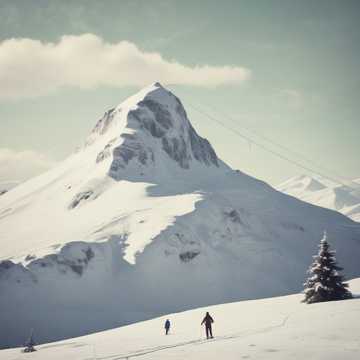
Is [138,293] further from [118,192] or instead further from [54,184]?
[54,184]

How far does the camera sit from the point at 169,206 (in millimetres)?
95000

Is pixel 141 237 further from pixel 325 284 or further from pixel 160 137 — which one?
pixel 160 137

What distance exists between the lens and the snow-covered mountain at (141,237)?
68812 mm

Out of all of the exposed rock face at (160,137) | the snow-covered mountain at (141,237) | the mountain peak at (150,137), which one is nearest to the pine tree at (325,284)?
the snow-covered mountain at (141,237)

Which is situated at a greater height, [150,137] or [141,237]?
[150,137]

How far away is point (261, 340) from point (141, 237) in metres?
66.5

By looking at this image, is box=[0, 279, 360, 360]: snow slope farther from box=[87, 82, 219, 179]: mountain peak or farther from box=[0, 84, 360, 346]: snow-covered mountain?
box=[87, 82, 219, 179]: mountain peak

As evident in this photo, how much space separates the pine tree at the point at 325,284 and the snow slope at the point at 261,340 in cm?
169

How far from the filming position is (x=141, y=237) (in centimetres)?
8325

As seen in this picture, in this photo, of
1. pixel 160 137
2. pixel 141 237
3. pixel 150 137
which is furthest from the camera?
pixel 160 137

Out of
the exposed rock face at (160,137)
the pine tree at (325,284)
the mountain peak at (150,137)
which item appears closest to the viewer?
the pine tree at (325,284)

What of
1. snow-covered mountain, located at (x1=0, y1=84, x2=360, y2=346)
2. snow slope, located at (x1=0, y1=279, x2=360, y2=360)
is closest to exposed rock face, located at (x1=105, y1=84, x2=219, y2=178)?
snow-covered mountain, located at (x1=0, y1=84, x2=360, y2=346)

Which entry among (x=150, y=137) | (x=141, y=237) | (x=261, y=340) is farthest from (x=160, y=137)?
(x=261, y=340)

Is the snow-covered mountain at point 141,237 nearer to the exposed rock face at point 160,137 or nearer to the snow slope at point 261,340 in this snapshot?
the exposed rock face at point 160,137
